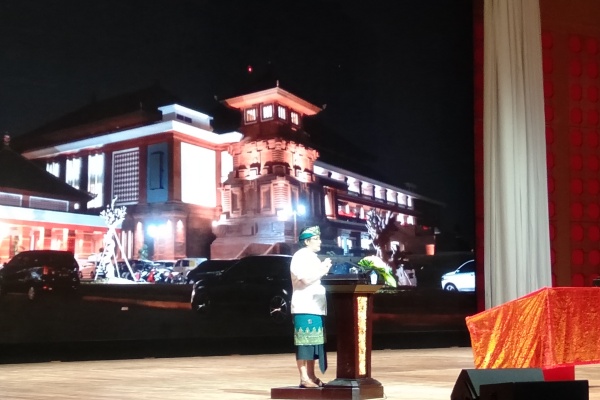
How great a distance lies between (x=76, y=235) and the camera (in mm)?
6336

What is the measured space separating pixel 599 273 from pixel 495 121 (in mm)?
2008

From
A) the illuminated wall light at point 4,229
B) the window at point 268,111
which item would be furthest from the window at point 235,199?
the illuminated wall light at point 4,229

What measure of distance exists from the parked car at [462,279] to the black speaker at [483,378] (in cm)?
529

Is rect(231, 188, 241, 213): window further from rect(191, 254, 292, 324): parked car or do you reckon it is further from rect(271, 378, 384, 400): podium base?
rect(271, 378, 384, 400): podium base

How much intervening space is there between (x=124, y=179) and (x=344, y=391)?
3.81m

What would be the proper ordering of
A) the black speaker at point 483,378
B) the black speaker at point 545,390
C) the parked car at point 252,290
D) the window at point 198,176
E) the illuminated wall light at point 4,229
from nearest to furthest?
the black speaker at point 545,390 < the black speaker at point 483,378 < the illuminated wall light at point 4,229 < the window at point 198,176 < the parked car at point 252,290

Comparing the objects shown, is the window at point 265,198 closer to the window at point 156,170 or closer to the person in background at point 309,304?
the window at point 156,170

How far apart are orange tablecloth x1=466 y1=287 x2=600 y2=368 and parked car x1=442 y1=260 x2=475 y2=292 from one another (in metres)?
3.96

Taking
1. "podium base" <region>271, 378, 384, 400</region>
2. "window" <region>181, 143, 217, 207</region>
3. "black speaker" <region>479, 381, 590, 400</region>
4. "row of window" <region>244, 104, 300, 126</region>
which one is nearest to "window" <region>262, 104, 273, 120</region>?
"row of window" <region>244, 104, 300, 126</region>

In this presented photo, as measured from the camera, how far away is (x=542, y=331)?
3.77m

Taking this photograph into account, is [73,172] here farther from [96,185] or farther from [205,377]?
[205,377]

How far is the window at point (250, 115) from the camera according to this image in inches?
285

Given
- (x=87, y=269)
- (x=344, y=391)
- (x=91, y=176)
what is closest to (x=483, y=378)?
(x=344, y=391)

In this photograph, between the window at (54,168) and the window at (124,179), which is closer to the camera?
the window at (54,168)
